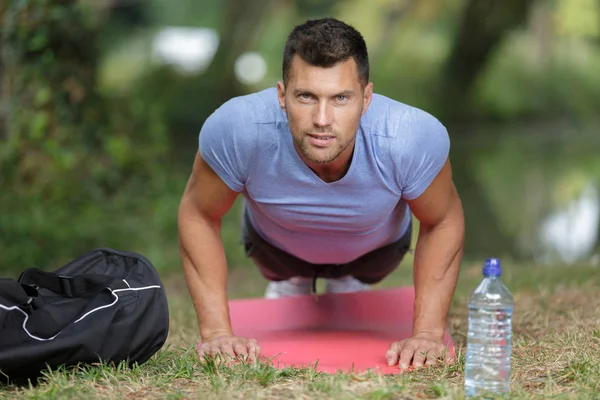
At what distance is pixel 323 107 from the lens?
3193 mm

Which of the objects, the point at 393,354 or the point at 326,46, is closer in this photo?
the point at 326,46

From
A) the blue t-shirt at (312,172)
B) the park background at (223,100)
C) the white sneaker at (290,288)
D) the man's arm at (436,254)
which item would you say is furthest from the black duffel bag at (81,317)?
the park background at (223,100)

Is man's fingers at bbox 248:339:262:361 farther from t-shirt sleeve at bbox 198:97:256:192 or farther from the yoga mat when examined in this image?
t-shirt sleeve at bbox 198:97:256:192

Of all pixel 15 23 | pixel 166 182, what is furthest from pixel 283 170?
pixel 166 182

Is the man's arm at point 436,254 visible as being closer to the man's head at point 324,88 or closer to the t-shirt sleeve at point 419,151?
the t-shirt sleeve at point 419,151

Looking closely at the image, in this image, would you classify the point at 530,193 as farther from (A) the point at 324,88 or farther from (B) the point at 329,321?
(A) the point at 324,88

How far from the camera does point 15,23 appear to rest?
7.30m

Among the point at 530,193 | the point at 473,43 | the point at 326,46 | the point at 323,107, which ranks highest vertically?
the point at 473,43

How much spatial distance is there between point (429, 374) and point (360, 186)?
76cm

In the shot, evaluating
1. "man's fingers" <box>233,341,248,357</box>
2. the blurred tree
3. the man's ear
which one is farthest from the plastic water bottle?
the blurred tree

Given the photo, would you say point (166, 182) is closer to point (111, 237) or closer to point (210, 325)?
point (111, 237)

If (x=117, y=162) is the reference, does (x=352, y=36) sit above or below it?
above

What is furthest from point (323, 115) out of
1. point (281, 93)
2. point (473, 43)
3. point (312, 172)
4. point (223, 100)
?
point (223, 100)

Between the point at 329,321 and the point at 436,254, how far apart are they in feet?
3.04
